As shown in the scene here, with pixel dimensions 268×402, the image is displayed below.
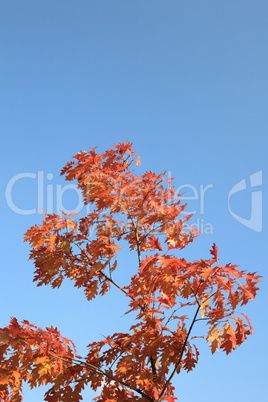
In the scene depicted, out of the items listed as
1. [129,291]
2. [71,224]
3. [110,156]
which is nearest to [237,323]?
[129,291]

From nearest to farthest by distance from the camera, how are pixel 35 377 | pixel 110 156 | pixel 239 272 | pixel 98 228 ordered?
pixel 239 272
pixel 35 377
pixel 98 228
pixel 110 156

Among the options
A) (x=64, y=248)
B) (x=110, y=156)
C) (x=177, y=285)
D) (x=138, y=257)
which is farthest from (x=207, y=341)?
(x=110, y=156)

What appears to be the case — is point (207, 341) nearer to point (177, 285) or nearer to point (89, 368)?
point (177, 285)

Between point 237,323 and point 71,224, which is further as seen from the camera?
point 71,224

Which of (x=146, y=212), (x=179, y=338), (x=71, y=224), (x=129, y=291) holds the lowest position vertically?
(x=179, y=338)

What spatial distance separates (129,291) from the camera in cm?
690

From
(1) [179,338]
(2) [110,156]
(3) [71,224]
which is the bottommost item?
(1) [179,338]

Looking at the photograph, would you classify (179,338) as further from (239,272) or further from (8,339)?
(8,339)

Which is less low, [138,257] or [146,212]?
[146,212]

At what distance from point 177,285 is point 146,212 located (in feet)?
6.55

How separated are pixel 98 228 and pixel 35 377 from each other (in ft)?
8.80

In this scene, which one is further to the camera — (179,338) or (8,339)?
(179,338)

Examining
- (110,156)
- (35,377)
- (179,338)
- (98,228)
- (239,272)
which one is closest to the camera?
(239,272)

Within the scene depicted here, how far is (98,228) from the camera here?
741cm
